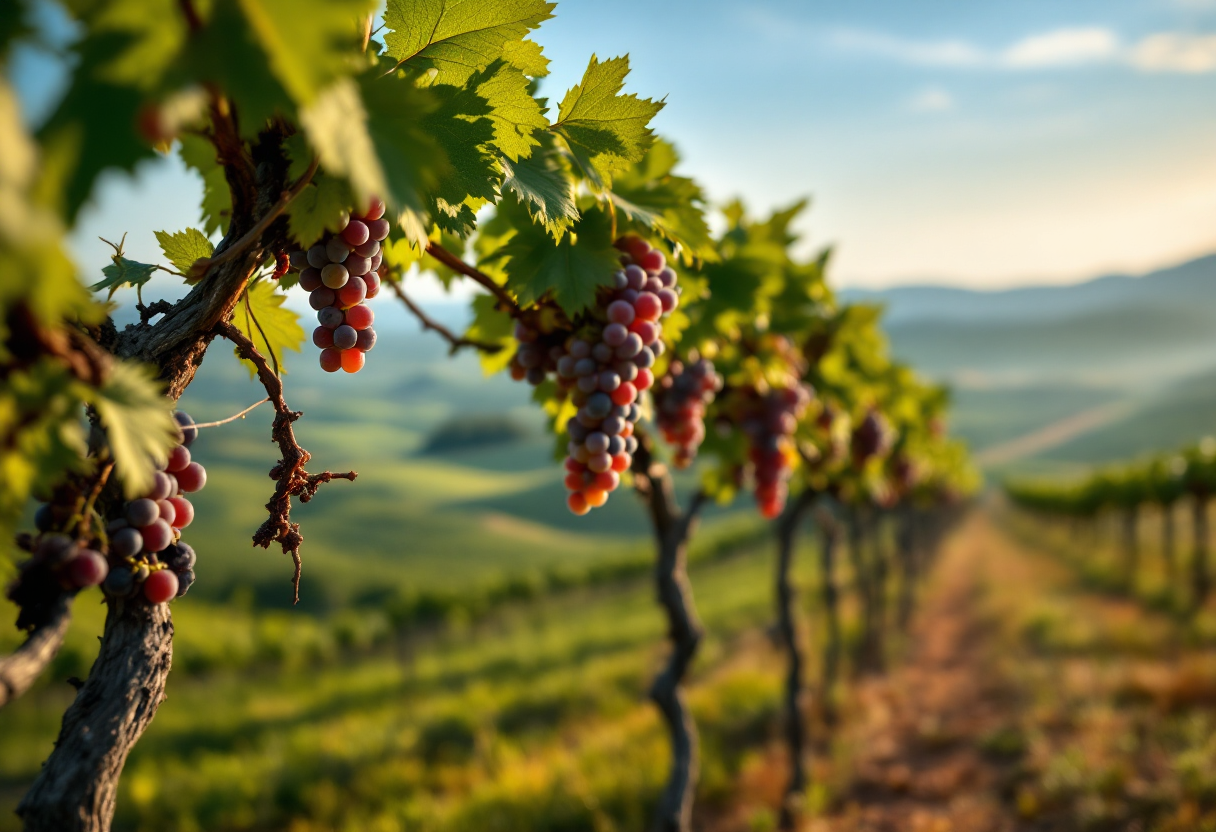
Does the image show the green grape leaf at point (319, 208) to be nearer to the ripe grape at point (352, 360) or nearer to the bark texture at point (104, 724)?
the ripe grape at point (352, 360)

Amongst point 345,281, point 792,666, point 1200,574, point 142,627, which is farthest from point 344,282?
point 1200,574

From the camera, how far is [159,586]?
1403mm

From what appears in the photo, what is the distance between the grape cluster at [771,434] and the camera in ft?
13.4

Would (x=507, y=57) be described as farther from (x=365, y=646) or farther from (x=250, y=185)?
(x=365, y=646)

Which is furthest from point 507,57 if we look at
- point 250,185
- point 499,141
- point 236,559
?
point 236,559

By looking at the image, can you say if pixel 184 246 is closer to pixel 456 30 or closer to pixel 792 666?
pixel 456 30

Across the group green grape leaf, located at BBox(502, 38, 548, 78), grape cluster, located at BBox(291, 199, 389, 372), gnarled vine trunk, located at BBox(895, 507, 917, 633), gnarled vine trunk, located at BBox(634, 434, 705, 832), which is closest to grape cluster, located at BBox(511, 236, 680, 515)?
green grape leaf, located at BBox(502, 38, 548, 78)

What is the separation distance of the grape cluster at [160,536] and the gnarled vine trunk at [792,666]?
19.7ft

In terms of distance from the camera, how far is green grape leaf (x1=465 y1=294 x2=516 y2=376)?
8.75ft

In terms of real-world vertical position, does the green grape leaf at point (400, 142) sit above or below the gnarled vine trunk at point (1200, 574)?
above

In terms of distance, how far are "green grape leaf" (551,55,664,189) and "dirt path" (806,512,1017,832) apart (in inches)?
234

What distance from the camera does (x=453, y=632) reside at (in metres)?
20.8

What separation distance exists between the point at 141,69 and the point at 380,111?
29 cm

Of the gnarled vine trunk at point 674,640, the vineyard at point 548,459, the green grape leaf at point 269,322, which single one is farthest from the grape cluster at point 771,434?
the green grape leaf at point 269,322
